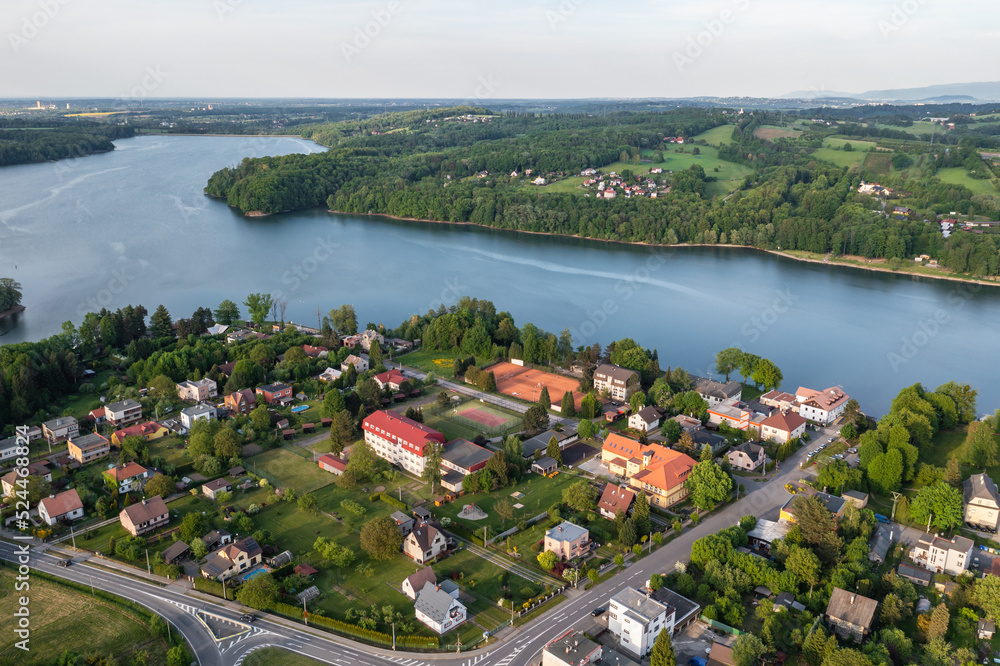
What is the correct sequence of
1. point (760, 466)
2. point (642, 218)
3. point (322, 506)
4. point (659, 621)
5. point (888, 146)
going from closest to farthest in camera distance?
point (659, 621) → point (322, 506) → point (760, 466) → point (642, 218) → point (888, 146)

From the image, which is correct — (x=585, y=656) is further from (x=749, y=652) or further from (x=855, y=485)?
(x=855, y=485)

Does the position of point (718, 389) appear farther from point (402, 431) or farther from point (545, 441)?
point (402, 431)

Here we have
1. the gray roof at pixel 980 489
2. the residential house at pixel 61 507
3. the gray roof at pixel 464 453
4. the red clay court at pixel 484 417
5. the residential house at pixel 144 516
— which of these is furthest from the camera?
the red clay court at pixel 484 417

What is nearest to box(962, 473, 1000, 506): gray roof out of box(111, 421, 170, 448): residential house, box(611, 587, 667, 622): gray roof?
box(611, 587, 667, 622): gray roof

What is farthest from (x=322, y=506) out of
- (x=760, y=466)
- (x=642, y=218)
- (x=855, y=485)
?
(x=642, y=218)

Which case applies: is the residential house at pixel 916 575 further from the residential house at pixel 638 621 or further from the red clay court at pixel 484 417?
the red clay court at pixel 484 417

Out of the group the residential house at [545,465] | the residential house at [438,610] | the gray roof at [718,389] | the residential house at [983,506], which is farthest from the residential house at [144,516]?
the residential house at [983,506]

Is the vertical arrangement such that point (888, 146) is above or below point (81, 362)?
above
